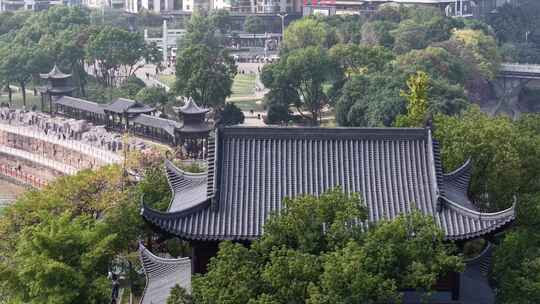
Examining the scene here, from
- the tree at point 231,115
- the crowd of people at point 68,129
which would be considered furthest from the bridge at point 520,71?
the crowd of people at point 68,129

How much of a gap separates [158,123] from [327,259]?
2246 inches

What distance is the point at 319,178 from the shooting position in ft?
80.4

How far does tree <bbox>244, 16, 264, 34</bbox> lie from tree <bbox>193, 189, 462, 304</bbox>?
12204 centimetres

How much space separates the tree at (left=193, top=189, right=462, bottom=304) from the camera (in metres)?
19.8

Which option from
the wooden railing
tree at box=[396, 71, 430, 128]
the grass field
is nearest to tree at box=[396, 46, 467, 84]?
the grass field

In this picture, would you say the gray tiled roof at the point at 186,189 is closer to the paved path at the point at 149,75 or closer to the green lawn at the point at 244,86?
the green lawn at the point at 244,86

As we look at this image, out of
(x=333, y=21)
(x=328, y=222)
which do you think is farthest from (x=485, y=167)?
(x=333, y=21)

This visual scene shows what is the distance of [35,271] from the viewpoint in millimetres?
27766

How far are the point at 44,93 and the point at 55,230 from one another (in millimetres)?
67415

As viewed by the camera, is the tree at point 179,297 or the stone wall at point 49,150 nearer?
the tree at point 179,297

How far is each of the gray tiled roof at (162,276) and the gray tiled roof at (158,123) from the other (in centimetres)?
4633

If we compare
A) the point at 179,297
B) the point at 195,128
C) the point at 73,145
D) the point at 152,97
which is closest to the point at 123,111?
the point at 73,145

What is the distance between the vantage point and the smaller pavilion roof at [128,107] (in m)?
80.2

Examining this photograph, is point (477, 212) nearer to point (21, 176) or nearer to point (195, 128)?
point (195, 128)
